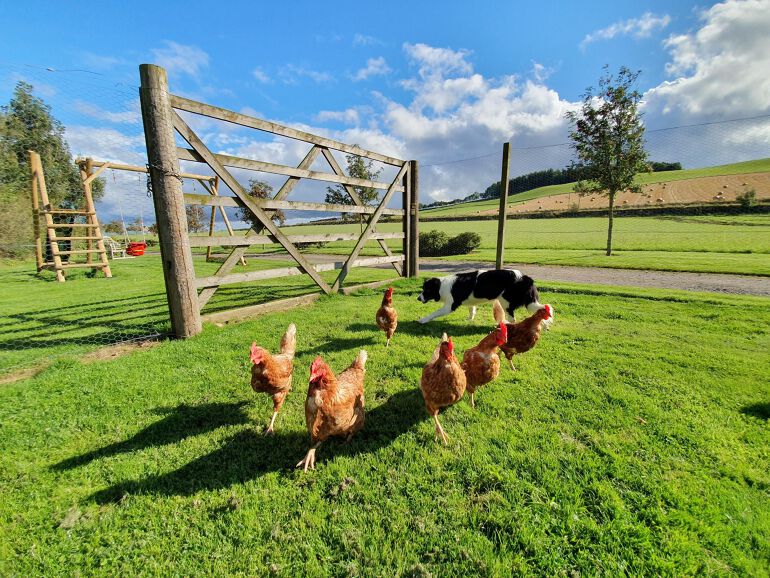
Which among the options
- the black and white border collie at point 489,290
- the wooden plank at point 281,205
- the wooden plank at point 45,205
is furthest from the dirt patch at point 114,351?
the wooden plank at point 45,205

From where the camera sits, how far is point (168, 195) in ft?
14.0

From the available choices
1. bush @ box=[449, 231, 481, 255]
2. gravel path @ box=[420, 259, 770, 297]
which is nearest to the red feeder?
bush @ box=[449, 231, 481, 255]

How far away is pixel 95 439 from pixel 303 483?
1867mm

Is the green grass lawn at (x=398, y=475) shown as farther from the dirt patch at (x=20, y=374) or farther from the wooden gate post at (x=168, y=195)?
the wooden gate post at (x=168, y=195)

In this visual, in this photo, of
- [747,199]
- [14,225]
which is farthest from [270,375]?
[747,199]

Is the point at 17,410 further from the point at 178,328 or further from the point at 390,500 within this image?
the point at 390,500

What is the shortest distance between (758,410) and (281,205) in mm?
6761

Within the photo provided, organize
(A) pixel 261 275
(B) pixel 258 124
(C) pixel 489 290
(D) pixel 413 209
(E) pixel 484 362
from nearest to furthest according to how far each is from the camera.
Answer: (E) pixel 484 362 → (C) pixel 489 290 → (B) pixel 258 124 → (A) pixel 261 275 → (D) pixel 413 209

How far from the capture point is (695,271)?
10.1m

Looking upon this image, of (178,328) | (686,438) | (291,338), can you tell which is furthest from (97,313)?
(686,438)

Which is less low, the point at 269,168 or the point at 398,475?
the point at 269,168

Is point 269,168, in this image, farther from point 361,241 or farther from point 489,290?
point 489,290

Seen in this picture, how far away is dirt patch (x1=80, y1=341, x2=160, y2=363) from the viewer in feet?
13.4

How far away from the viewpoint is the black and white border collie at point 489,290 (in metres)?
4.90
